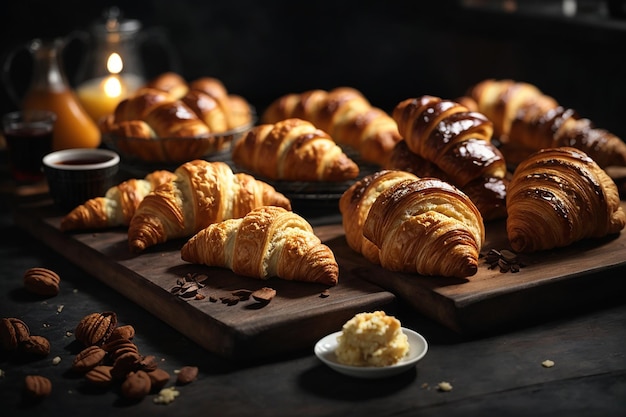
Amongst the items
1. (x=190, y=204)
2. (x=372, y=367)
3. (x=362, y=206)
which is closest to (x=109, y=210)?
(x=190, y=204)

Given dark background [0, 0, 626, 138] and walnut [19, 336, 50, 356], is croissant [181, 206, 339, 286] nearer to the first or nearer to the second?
walnut [19, 336, 50, 356]

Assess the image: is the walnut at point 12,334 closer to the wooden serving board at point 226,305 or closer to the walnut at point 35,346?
the walnut at point 35,346

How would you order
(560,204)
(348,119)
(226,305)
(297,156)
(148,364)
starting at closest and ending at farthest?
(148,364)
(226,305)
(560,204)
(297,156)
(348,119)

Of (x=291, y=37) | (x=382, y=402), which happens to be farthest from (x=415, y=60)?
(x=382, y=402)

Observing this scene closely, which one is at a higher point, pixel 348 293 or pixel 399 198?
pixel 399 198

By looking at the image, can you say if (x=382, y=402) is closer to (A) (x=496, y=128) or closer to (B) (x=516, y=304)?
(B) (x=516, y=304)

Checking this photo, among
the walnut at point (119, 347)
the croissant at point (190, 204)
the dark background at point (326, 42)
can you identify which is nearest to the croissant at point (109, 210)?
the croissant at point (190, 204)

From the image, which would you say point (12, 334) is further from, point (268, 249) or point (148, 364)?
point (268, 249)

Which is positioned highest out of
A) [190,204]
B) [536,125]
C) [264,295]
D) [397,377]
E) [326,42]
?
[326,42]
